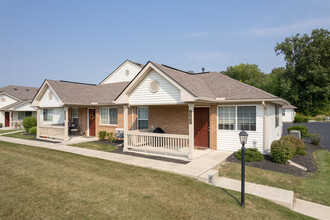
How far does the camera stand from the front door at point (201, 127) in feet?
39.1

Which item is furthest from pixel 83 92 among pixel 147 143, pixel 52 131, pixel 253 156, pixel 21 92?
pixel 21 92

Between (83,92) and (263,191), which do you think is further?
(83,92)

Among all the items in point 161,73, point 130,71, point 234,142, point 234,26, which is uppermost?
point 234,26

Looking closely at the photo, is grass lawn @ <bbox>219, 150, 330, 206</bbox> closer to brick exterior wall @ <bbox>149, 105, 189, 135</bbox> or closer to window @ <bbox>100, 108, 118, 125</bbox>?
brick exterior wall @ <bbox>149, 105, 189, 135</bbox>

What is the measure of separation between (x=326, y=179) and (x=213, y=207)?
556 centimetres

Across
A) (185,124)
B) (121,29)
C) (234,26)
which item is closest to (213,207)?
(185,124)

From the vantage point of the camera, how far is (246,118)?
1068 cm

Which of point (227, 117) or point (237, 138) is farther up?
point (227, 117)

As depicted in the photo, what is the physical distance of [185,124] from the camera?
12.3 meters

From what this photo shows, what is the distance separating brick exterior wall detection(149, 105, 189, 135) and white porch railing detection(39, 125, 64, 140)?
25.7 ft

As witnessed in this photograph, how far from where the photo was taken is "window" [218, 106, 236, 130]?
10984 millimetres

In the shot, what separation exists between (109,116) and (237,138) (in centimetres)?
1043

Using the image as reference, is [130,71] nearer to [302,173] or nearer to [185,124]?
[185,124]

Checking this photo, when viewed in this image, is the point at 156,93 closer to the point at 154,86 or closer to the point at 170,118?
the point at 154,86
